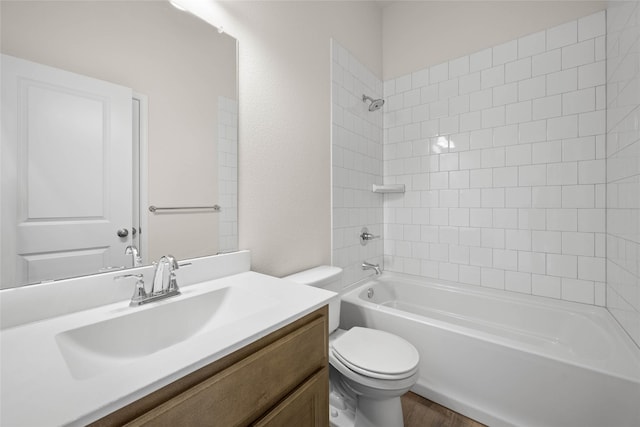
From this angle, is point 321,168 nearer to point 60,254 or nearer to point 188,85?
point 188,85

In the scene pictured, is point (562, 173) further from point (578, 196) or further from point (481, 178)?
point (481, 178)

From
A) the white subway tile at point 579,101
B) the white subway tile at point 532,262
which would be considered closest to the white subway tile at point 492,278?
the white subway tile at point 532,262

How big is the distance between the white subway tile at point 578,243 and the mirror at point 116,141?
206cm

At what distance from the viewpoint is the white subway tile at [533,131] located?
5.93 ft

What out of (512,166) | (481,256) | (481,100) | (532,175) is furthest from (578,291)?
(481,100)

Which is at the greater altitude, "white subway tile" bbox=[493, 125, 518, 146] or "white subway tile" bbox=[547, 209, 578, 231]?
"white subway tile" bbox=[493, 125, 518, 146]

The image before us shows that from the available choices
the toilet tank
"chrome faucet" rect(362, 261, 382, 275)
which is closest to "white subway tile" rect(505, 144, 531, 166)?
"chrome faucet" rect(362, 261, 382, 275)

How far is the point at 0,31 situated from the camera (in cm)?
73

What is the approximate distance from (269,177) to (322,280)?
640 mm

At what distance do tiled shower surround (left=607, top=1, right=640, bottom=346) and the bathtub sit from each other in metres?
0.18

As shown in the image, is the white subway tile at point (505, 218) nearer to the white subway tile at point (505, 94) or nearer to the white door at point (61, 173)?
the white subway tile at point (505, 94)

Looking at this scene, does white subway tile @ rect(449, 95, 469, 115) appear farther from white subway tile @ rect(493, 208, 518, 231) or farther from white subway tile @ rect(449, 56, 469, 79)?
white subway tile @ rect(493, 208, 518, 231)

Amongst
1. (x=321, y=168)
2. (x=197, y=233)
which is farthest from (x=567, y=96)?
(x=197, y=233)

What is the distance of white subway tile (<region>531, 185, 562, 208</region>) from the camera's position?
177 cm
